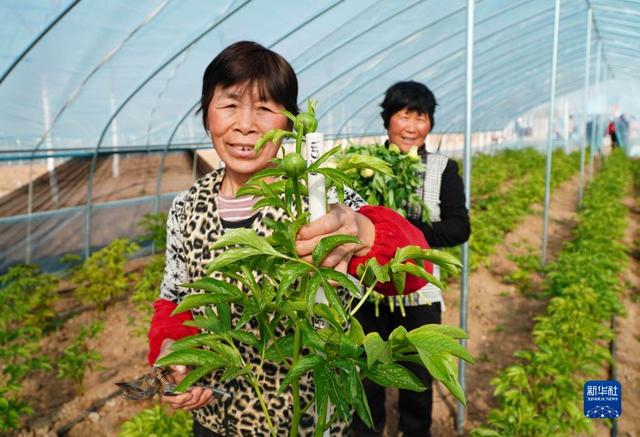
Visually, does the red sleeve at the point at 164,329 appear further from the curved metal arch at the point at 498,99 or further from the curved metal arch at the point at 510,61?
the curved metal arch at the point at 498,99

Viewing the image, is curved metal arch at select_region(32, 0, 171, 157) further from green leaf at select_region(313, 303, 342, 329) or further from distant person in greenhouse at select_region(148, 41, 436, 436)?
green leaf at select_region(313, 303, 342, 329)

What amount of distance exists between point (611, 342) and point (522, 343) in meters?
0.69

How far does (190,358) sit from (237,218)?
22.2 inches


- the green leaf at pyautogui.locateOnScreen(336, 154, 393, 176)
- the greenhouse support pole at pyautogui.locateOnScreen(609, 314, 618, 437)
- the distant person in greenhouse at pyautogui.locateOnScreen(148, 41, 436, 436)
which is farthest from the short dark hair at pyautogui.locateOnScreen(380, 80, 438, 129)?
the greenhouse support pole at pyautogui.locateOnScreen(609, 314, 618, 437)

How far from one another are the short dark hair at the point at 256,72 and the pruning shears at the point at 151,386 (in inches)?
26.1

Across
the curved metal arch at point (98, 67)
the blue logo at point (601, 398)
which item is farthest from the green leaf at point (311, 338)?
the curved metal arch at point (98, 67)

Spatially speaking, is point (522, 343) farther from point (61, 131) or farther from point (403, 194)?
point (61, 131)

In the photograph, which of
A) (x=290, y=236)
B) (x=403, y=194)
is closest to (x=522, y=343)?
(x=403, y=194)

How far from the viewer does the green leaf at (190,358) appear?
76cm

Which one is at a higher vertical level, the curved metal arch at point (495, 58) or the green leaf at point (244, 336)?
the curved metal arch at point (495, 58)

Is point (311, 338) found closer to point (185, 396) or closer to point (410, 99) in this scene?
point (185, 396)

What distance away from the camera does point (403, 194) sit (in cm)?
209

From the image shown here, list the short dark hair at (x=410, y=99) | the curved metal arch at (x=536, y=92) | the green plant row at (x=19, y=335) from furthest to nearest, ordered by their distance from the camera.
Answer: the curved metal arch at (x=536, y=92), the green plant row at (x=19, y=335), the short dark hair at (x=410, y=99)

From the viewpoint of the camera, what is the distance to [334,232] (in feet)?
2.42
